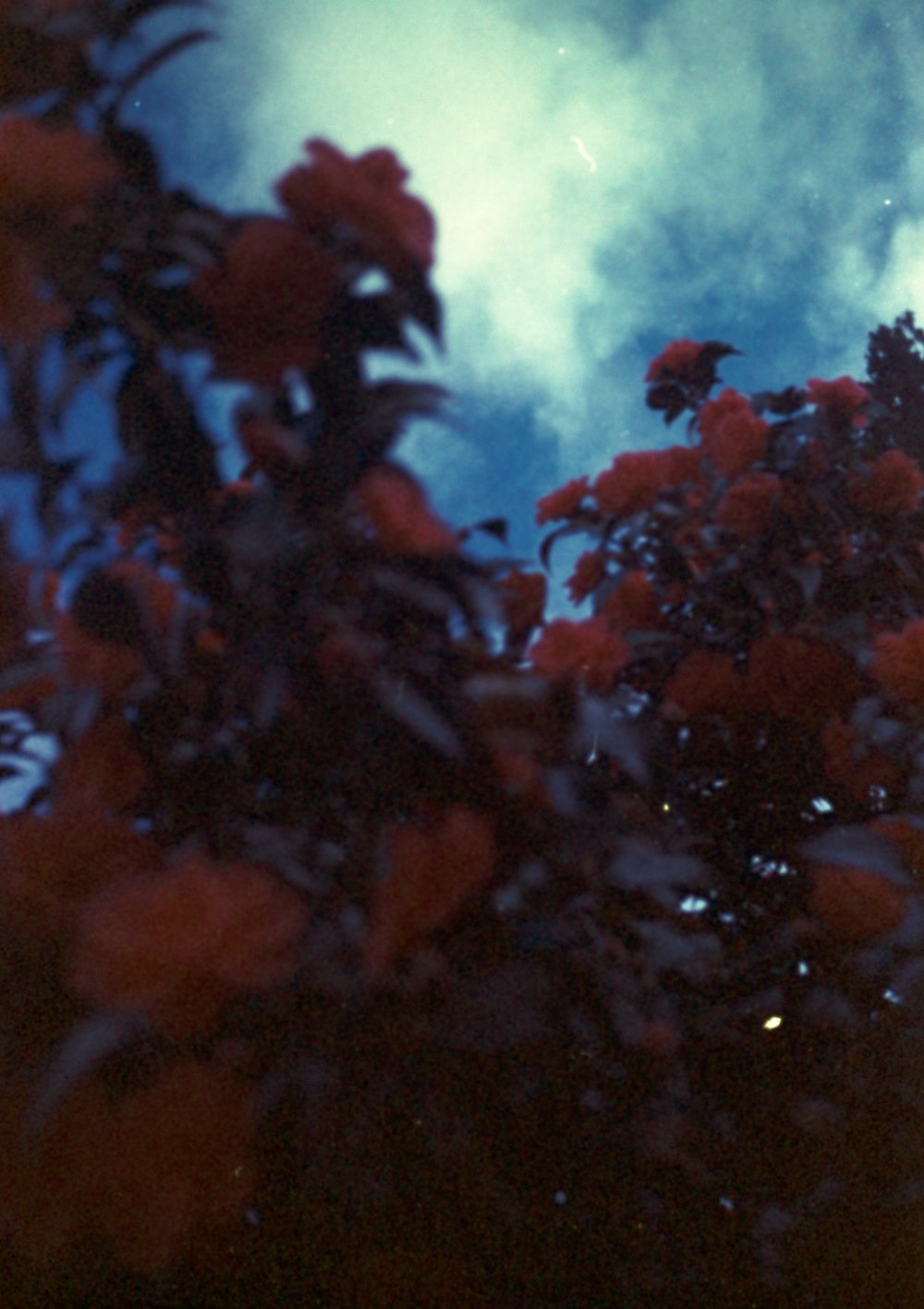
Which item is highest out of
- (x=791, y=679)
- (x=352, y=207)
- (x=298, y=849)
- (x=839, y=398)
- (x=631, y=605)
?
(x=839, y=398)

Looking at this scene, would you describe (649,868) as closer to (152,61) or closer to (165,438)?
(165,438)

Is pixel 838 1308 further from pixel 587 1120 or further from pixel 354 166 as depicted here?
pixel 354 166

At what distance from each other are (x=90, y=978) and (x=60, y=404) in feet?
1.41

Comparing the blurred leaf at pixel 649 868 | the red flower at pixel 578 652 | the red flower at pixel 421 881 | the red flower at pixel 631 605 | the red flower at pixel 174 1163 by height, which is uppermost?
the red flower at pixel 631 605

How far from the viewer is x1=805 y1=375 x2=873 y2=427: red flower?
1.81 meters

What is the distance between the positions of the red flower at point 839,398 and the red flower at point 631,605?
1.77 ft

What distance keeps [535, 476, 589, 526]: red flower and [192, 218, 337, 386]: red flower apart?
1.04 metres

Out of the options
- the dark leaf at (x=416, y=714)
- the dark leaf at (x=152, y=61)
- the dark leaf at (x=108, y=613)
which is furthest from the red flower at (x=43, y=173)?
the dark leaf at (x=416, y=714)

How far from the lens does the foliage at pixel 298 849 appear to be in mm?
724

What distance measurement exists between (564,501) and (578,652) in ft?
2.25

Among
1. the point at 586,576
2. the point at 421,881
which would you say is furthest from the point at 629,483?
the point at 421,881

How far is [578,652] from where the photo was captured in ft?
3.81

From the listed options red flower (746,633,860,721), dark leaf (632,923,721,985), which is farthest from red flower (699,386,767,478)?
dark leaf (632,923,721,985)

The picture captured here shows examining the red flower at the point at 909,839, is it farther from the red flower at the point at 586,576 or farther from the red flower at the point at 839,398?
the red flower at the point at 839,398
